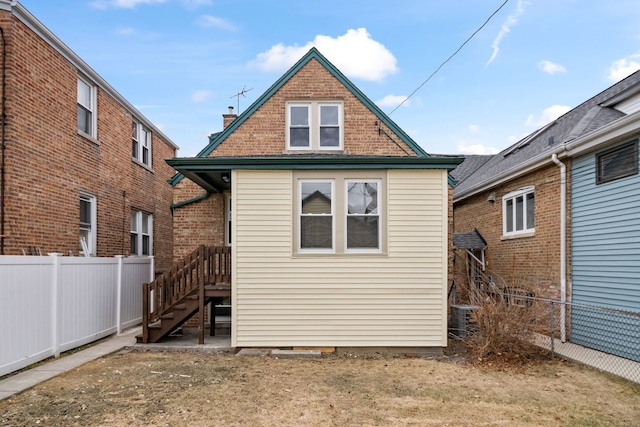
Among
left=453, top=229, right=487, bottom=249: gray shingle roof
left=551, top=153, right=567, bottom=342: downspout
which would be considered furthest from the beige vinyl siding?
left=453, top=229, right=487, bottom=249: gray shingle roof

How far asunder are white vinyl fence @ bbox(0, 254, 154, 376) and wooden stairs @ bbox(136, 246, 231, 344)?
112 centimetres

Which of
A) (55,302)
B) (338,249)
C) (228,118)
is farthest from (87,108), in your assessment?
(338,249)

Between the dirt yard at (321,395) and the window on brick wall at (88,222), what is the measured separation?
387 cm

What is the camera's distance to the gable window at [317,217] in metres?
8.23

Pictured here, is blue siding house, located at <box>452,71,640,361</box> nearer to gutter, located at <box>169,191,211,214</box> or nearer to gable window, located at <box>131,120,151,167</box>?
gutter, located at <box>169,191,211,214</box>

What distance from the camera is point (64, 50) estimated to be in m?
9.27

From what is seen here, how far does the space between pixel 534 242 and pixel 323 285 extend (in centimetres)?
553

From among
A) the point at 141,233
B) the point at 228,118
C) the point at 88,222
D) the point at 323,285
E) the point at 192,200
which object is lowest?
the point at 323,285

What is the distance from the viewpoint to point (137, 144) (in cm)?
1363

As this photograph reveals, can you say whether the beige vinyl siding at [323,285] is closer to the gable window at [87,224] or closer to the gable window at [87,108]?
the gable window at [87,224]

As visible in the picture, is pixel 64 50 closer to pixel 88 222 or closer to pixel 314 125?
pixel 88 222

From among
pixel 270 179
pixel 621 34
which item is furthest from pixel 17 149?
pixel 621 34

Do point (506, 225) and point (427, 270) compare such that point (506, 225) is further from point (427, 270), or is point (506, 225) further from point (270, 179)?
point (270, 179)

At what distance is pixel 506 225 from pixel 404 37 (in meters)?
7.05
